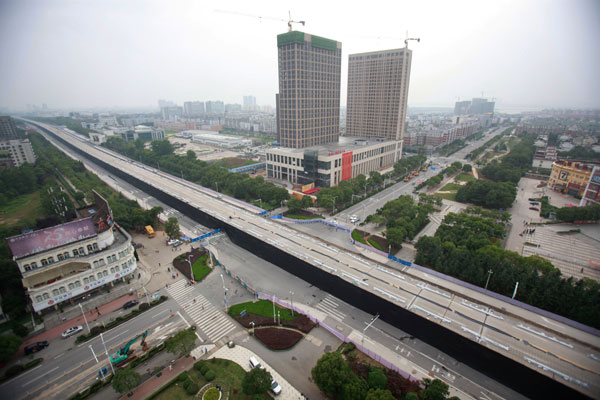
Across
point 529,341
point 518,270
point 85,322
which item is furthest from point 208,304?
point 518,270

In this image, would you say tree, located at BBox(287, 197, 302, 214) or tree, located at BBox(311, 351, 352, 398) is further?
tree, located at BBox(287, 197, 302, 214)

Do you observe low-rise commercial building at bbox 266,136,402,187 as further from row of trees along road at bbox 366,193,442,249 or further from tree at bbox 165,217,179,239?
tree at bbox 165,217,179,239

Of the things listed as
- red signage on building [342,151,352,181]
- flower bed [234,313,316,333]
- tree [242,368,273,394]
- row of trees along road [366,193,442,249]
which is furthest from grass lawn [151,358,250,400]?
red signage on building [342,151,352,181]

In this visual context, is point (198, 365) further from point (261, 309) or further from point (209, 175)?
point (209, 175)

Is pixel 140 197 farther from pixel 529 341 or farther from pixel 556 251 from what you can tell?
pixel 556 251

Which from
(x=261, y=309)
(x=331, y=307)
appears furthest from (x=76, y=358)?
(x=331, y=307)
